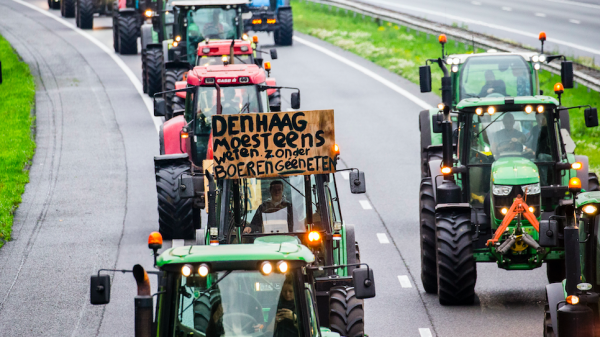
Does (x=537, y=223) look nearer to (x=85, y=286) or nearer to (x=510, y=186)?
(x=510, y=186)

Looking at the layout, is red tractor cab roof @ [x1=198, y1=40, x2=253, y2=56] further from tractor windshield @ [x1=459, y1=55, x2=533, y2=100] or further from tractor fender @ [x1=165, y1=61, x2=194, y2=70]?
tractor windshield @ [x1=459, y1=55, x2=533, y2=100]

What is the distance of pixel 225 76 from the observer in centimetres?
1753

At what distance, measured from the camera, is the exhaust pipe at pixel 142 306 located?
7.66 metres

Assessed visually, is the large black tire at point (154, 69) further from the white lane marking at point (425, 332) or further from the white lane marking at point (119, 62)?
the white lane marking at point (425, 332)

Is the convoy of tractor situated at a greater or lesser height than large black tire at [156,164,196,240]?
greater

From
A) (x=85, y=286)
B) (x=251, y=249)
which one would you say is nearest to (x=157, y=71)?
(x=85, y=286)

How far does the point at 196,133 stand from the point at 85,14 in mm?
26096

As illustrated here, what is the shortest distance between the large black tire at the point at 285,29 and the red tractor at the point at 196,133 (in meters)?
19.3

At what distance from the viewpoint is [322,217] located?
11609 millimetres

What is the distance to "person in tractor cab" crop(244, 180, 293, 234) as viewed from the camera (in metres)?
11.6

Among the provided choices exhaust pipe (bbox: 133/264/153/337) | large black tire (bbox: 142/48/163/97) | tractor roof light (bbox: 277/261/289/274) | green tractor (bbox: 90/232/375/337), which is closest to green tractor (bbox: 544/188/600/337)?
green tractor (bbox: 90/232/375/337)

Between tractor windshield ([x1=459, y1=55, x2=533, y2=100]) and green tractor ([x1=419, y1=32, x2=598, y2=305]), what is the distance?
3.36m

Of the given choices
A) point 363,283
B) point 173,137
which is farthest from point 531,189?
point 173,137

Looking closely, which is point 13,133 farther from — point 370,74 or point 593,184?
point 593,184
